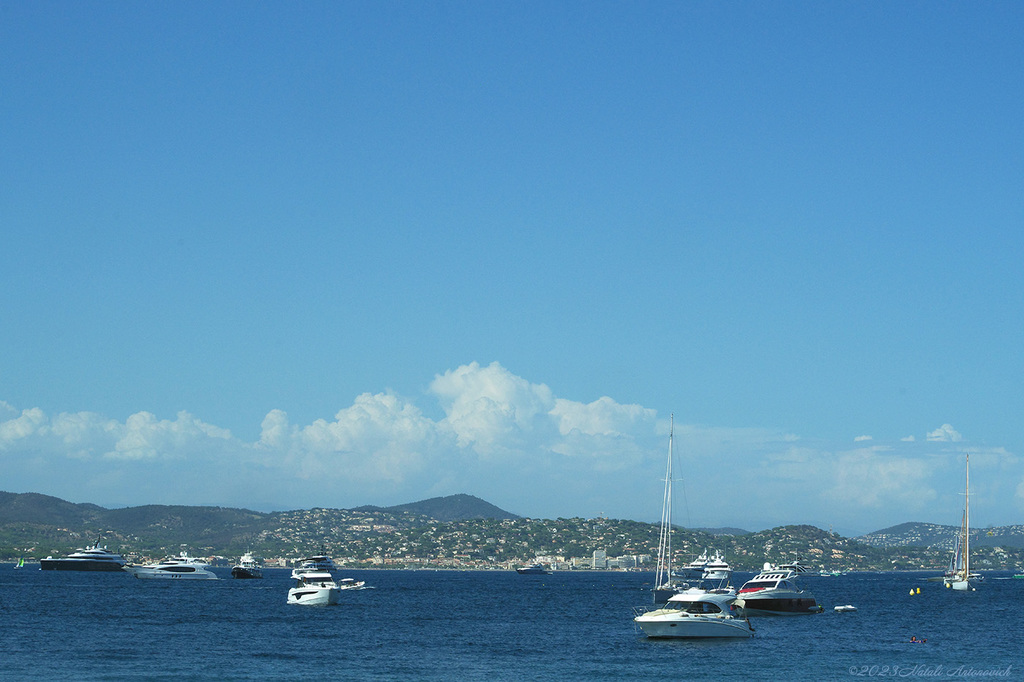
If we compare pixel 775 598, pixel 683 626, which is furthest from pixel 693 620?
pixel 775 598

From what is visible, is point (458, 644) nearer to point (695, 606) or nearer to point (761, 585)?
point (695, 606)

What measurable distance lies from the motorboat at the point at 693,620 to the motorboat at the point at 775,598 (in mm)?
32793

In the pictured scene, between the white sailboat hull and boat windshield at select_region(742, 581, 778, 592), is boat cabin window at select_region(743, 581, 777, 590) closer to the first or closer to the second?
boat windshield at select_region(742, 581, 778, 592)

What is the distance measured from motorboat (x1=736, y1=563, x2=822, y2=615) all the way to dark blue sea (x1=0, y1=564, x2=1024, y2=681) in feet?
9.34

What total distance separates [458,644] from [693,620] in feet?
60.7

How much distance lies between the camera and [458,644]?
84.6 meters

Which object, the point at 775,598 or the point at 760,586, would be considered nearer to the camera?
the point at 775,598

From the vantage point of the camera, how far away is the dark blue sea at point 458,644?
215ft

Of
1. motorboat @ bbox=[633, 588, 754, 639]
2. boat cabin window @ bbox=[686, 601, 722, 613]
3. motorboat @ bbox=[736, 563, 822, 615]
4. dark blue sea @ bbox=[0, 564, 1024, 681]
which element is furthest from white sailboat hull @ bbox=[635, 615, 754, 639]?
motorboat @ bbox=[736, 563, 822, 615]

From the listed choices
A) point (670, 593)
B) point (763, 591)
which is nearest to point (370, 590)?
point (670, 593)

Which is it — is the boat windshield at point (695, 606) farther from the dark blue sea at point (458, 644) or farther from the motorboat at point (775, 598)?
the motorboat at point (775, 598)

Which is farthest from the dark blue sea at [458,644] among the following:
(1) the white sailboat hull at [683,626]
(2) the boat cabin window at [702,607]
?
(2) the boat cabin window at [702,607]

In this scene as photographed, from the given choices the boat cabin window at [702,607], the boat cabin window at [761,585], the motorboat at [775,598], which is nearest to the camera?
the boat cabin window at [702,607]

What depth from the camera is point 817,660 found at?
73.7 metres
